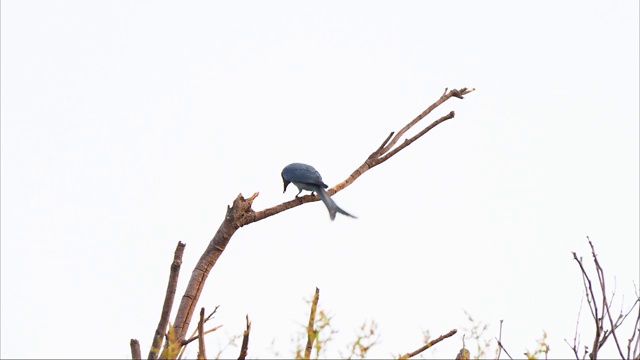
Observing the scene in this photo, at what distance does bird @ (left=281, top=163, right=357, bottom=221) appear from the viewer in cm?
676

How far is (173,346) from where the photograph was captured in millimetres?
2766

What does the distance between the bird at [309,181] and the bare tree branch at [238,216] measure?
145 millimetres

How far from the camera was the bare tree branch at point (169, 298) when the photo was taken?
3902 mm

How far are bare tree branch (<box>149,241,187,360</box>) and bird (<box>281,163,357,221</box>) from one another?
2.32m

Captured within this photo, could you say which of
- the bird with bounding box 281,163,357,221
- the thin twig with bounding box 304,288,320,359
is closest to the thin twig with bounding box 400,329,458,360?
A: the thin twig with bounding box 304,288,320,359

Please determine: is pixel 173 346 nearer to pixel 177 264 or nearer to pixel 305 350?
pixel 305 350

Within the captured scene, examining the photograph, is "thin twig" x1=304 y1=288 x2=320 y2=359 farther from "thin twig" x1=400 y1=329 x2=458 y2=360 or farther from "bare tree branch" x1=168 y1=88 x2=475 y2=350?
"bare tree branch" x1=168 y1=88 x2=475 y2=350

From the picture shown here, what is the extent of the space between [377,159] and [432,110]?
22.3 inches

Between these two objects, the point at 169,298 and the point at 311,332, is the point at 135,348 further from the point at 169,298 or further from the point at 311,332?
the point at 311,332

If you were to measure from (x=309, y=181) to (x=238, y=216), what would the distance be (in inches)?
110

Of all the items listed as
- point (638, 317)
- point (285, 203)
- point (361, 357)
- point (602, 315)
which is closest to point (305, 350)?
point (361, 357)

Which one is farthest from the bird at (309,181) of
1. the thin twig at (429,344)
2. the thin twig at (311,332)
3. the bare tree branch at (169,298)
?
the thin twig at (311,332)

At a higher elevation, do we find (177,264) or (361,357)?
(177,264)

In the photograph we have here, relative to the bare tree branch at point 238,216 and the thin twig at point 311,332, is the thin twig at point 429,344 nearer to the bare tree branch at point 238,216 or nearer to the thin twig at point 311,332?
the thin twig at point 311,332
